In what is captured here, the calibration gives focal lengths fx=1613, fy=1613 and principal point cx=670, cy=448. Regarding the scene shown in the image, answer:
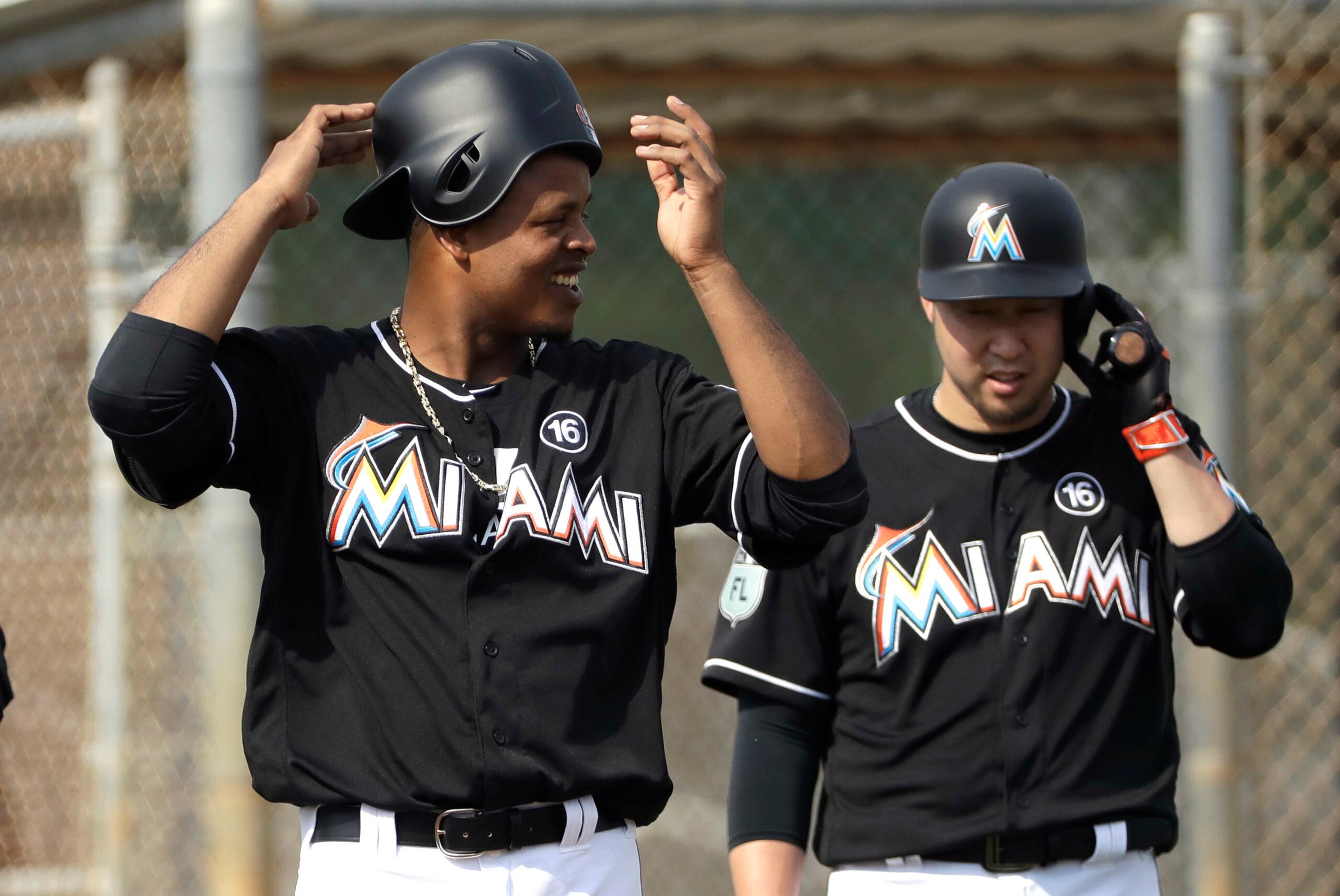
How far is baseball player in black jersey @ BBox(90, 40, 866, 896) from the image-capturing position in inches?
79.9

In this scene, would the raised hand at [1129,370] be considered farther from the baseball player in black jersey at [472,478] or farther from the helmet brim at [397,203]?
the helmet brim at [397,203]

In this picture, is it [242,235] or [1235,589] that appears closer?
[242,235]

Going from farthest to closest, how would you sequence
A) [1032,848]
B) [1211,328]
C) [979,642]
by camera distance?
[1211,328]
[979,642]
[1032,848]

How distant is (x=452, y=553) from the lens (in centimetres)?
208

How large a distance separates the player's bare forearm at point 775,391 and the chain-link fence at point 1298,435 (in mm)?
1957

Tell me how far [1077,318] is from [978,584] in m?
0.52

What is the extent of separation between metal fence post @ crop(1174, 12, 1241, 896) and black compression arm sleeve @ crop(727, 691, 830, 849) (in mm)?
1193

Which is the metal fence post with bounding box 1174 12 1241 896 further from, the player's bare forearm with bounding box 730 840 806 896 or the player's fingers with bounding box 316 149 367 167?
the player's fingers with bounding box 316 149 367 167

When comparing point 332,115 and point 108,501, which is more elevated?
point 332,115

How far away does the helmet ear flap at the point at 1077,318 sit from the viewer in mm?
2777

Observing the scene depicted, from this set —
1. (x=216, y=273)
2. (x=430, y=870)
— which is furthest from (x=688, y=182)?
(x=430, y=870)

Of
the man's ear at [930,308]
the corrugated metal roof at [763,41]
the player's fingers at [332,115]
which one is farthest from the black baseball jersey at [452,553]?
the corrugated metal roof at [763,41]

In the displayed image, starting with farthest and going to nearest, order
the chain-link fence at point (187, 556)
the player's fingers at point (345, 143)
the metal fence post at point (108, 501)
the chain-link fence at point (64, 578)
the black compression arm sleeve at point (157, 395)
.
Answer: the chain-link fence at point (64, 578), the chain-link fence at point (187, 556), the metal fence post at point (108, 501), the player's fingers at point (345, 143), the black compression arm sleeve at point (157, 395)

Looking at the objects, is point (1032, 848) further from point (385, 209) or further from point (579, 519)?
point (385, 209)
